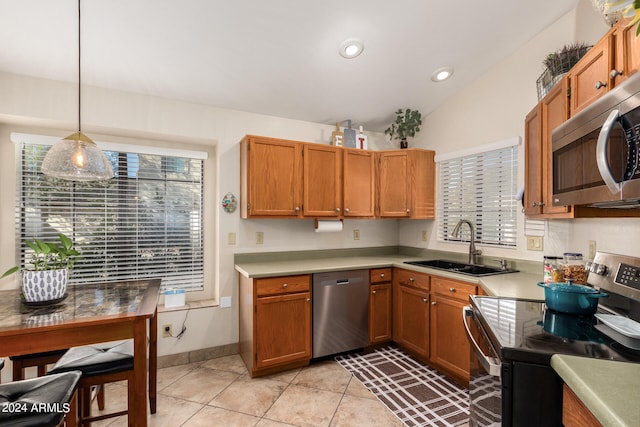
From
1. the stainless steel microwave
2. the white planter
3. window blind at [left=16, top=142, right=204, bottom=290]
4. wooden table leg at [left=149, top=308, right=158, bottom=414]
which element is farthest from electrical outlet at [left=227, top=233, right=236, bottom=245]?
the stainless steel microwave

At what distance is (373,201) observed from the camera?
3.27 m

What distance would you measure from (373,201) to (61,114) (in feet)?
9.28

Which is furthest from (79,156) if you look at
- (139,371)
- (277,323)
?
(277,323)

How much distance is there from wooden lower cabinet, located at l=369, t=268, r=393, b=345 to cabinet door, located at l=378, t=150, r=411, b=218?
69 centimetres

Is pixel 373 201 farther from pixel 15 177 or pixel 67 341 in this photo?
pixel 15 177

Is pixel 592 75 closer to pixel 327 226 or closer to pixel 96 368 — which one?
pixel 327 226

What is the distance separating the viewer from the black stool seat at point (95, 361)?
59.7 inches

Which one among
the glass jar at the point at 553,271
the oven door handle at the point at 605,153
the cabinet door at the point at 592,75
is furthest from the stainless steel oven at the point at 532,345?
the cabinet door at the point at 592,75

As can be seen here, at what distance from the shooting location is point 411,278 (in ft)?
9.14

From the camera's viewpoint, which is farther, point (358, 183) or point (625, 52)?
point (358, 183)

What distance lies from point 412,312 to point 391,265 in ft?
1.55

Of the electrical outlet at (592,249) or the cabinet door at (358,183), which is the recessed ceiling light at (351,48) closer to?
the cabinet door at (358,183)

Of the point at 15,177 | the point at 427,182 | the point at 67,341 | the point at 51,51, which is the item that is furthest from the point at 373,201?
the point at 15,177

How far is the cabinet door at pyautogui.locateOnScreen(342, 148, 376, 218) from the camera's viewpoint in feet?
10.3
